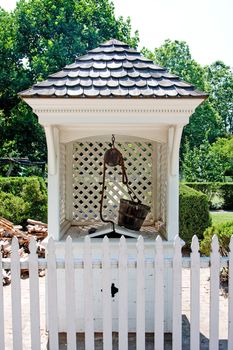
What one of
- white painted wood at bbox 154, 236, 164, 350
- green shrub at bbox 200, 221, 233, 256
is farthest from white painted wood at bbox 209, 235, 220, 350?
green shrub at bbox 200, 221, 233, 256

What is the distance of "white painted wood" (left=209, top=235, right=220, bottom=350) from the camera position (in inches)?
136

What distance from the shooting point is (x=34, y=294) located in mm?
3533

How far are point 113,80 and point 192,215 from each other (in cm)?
550

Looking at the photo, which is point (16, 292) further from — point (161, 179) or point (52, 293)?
point (161, 179)

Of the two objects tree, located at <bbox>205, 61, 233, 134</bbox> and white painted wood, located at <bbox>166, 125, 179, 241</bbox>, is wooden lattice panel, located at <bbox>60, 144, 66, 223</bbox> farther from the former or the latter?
tree, located at <bbox>205, 61, 233, 134</bbox>

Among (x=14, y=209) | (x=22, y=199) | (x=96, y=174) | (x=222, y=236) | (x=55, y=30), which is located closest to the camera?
(x=96, y=174)

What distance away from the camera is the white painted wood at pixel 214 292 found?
11.4ft

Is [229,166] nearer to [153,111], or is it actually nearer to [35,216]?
[35,216]

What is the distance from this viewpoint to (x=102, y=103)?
4.05m

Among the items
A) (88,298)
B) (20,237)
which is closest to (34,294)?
(88,298)

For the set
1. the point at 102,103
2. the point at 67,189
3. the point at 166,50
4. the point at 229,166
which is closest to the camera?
the point at 102,103

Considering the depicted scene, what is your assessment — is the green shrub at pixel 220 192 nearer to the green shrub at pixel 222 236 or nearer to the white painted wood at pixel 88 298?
the green shrub at pixel 222 236

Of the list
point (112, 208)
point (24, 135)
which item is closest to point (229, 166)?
point (24, 135)

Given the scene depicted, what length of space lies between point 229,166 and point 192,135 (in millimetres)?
8240
